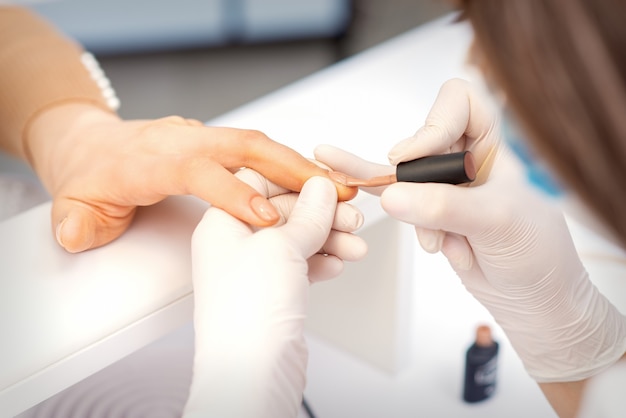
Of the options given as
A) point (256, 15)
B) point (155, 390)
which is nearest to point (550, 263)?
point (155, 390)

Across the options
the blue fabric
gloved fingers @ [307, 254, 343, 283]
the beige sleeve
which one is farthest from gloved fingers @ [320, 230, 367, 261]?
the beige sleeve

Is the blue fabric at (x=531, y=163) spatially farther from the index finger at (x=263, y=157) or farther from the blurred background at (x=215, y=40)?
the blurred background at (x=215, y=40)

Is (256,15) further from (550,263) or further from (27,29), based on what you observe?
(550,263)

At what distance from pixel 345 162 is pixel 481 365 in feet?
1.47

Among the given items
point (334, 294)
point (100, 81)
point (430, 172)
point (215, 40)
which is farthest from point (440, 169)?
point (215, 40)

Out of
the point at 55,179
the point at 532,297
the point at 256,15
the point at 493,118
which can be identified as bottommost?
the point at 256,15

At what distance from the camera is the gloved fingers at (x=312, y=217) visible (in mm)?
783

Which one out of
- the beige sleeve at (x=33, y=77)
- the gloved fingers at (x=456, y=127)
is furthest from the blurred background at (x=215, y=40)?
the gloved fingers at (x=456, y=127)

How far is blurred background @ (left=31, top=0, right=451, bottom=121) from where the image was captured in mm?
2889

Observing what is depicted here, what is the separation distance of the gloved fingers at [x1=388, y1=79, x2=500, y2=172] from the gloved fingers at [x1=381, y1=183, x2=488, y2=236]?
0.07 meters

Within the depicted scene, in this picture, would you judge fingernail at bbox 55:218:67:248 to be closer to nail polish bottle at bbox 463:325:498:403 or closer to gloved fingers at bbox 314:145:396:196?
gloved fingers at bbox 314:145:396:196

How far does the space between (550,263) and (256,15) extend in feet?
7.91

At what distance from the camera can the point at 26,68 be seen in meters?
1.19

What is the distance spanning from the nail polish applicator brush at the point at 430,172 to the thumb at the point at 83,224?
26 cm
